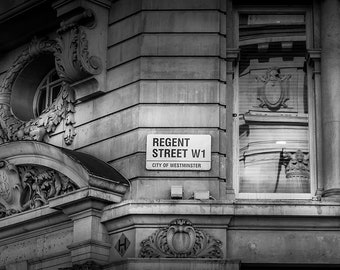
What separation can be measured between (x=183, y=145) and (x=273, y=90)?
2.23m

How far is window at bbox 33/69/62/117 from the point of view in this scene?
2125 cm

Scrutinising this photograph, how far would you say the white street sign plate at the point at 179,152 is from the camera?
1762 centimetres

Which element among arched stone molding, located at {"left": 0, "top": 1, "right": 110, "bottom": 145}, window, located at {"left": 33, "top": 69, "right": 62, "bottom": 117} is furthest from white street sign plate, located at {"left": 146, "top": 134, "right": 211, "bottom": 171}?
window, located at {"left": 33, "top": 69, "right": 62, "bottom": 117}

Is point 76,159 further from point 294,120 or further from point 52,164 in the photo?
point 294,120

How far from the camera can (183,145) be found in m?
17.7

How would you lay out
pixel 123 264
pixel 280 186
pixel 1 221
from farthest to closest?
pixel 1 221, pixel 280 186, pixel 123 264

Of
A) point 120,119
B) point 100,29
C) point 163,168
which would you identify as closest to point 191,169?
point 163,168

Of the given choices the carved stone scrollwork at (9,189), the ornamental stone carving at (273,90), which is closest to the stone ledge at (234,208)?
the ornamental stone carving at (273,90)

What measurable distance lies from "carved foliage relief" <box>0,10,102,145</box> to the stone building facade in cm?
4

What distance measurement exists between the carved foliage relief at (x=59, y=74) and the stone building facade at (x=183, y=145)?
0.04m

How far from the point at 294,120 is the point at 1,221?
5988 millimetres

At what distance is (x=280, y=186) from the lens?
59.7 ft

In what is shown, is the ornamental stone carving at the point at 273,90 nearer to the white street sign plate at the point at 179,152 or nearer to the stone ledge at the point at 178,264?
Answer: the white street sign plate at the point at 179,152

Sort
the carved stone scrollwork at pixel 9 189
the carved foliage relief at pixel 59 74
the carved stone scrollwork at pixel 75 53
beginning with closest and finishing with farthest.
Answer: the carved stone scrollwork at pixel 75 53 → the carved foliage relief at pixel 59 74 → the carved stone scrollwork at pixel 9 189
